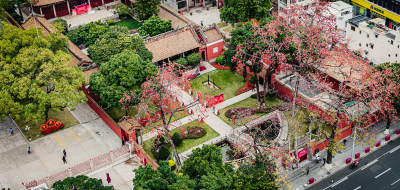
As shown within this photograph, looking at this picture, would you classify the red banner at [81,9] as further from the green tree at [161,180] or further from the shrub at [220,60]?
the green tree at [161,180]

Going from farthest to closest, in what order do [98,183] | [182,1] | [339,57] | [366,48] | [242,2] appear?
[182,1]
[242,2]
[366,48]
[339,57]
[98,183]

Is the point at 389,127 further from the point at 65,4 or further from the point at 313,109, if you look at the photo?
the point at 65,4

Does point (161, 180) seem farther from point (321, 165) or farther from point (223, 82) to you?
point (223, 82)

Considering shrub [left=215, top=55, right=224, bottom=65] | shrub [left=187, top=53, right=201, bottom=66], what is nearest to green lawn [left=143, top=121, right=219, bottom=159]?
shrub [left=187, top=53, right=201, bottom=66]

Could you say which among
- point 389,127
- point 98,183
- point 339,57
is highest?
point 339,57

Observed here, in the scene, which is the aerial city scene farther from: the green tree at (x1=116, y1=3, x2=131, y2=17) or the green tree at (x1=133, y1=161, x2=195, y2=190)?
the green tree at (x1=116, y1=3, x2=131, y2=17)

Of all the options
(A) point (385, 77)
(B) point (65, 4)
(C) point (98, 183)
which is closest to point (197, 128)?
(C) point (98, 183)
